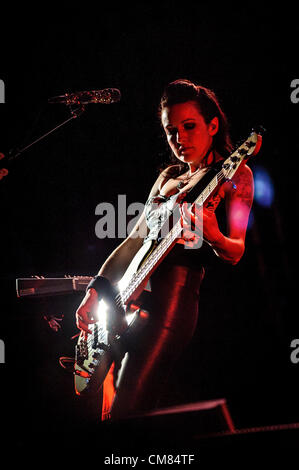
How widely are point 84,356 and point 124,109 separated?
7.36ft

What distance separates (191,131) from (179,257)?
28.7 inches

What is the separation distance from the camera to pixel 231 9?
9.86 ft

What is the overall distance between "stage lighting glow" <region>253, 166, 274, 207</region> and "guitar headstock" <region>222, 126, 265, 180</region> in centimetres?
104

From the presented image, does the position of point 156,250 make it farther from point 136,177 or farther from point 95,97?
point 136,177

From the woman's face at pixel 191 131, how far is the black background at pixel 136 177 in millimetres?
681

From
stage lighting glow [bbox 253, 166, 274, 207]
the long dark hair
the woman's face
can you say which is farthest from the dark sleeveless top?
stage lighting glow [bbox 253, 166, 274, 207]


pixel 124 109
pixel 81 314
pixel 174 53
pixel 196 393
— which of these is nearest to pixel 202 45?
pixel 174 53

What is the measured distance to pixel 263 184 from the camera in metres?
2.79

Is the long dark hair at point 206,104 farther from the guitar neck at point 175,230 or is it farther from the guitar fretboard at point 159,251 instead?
the guitar fretboard at point 159,251

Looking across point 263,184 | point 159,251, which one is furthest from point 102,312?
point 263,184

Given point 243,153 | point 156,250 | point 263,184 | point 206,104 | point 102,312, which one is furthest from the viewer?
point 263,184

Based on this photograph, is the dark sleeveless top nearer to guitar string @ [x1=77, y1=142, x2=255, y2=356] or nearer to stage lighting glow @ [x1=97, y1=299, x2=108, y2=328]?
guitar string @ [x1=77, y1=142, x2=255, y2=356]
